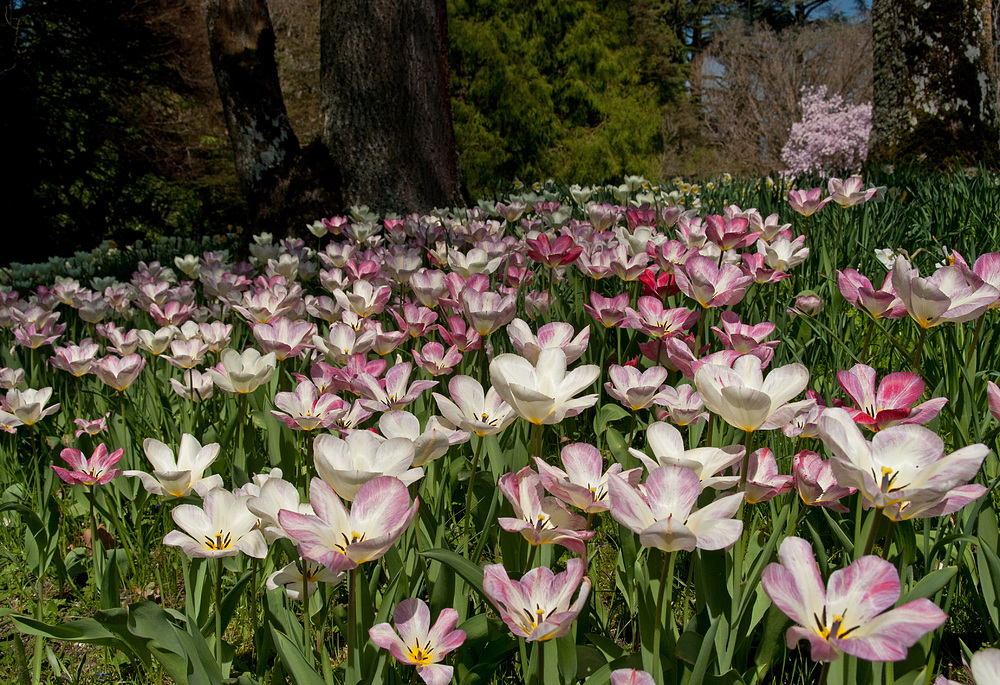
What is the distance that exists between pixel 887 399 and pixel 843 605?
1.49 feet

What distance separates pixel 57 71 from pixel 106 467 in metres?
12.5

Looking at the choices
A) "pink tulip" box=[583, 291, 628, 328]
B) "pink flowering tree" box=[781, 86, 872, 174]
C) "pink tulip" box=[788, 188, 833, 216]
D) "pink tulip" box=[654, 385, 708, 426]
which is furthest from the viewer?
"pink flowering tree" box=[781, 86, 872, 174]

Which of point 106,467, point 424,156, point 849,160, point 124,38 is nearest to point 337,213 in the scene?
point 424,156

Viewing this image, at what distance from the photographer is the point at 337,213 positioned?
4852 mm

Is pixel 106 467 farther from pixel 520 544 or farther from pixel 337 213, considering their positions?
pixel 337 213

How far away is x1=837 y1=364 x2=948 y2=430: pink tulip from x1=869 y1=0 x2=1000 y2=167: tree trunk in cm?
603

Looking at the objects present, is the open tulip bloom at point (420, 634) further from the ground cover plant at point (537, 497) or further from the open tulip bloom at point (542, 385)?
the open tulip bloom at point (542, 385)

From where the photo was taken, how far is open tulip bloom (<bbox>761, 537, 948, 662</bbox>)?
2.20 ft

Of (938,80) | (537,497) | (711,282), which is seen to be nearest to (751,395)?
(537,497)

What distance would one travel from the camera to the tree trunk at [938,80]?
18.5 feet

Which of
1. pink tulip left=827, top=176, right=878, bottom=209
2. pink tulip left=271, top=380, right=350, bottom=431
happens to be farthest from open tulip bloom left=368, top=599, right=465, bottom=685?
pink tulip left=827, top=176, right=878, bottom=209

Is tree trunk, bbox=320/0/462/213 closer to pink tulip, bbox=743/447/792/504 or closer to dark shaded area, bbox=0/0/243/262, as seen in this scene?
pink tulip, bbox=743/447/792/504

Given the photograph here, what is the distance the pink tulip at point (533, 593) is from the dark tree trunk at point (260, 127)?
427 centimetres

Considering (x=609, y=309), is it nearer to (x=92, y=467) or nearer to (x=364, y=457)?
(x=364, y=457)
